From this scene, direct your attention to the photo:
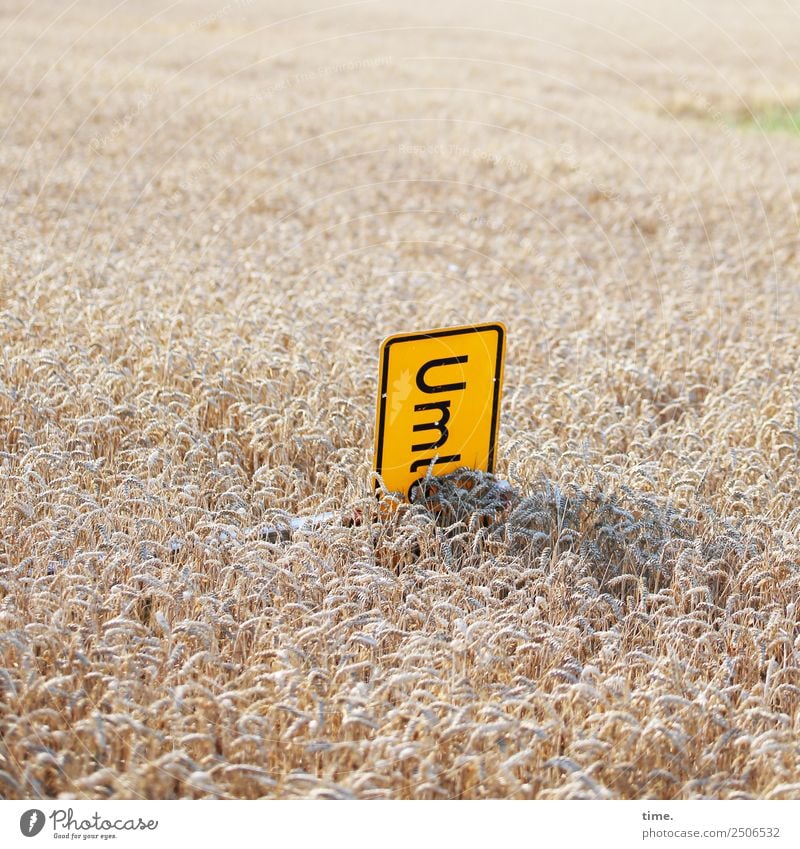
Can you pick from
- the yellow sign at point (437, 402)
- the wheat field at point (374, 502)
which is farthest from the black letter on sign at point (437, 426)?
the wheat field at point (374, 502)

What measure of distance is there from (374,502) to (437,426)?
393 mm

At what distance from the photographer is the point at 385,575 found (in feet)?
11.6

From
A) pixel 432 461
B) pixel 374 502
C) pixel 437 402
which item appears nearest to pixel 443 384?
pixel 437 402

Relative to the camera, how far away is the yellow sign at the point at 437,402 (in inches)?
153

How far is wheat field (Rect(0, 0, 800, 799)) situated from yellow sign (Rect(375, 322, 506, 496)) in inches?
6.5

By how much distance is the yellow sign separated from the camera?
3879 millimetres

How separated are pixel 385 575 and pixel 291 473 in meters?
0.81

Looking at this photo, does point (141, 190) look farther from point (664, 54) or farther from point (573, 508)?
point (664, 54)

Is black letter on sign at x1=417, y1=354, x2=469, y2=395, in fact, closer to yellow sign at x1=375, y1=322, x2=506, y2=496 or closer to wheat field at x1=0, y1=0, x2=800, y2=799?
yellow sign at x1=375, y1=322, x2=506, y2=496

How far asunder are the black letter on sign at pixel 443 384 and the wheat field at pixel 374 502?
0.41 m

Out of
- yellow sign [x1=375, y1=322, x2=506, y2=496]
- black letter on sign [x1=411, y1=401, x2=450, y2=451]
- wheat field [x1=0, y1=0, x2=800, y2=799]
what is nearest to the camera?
wheat field [x1=0, y1=0, x2=800, y2=799]

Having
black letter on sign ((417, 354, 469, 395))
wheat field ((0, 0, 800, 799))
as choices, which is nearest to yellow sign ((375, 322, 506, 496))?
black letter on sign ((417, 354, 469, 395))

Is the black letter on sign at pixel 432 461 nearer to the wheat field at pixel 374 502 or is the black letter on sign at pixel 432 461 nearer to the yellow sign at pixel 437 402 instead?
the yellow sign at pixel 437 402

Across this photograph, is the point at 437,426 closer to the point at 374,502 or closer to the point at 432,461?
the point at 432,461
